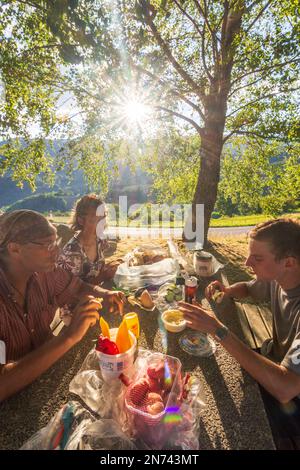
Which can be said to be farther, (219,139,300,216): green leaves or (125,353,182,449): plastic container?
(219,139,300,216): green leaves

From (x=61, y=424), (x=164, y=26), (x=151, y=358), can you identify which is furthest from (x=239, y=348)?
(x=164, y=26)

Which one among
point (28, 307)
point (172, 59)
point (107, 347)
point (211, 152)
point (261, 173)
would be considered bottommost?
point (107, 347)

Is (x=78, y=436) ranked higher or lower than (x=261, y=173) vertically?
lower

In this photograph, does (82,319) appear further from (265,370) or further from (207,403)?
(265,370)

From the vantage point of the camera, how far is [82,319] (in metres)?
2.03

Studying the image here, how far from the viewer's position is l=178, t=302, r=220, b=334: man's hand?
79.0 inches

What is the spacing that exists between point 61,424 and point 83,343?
94 centimetres

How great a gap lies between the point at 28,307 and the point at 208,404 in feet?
5.34

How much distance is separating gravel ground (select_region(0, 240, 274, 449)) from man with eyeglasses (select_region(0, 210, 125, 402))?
0.42 ft

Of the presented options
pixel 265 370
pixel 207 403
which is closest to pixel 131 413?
pixel 207 403

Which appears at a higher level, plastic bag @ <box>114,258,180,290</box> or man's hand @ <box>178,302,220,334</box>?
man's hand @ <box>178,302,220,334</box>

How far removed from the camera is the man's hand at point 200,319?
6.58ft

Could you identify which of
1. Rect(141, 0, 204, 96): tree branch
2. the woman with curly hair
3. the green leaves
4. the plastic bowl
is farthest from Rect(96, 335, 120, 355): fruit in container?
the green leaves

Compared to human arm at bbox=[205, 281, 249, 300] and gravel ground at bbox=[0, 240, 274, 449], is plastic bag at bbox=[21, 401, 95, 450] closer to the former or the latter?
gravel ground at bbox=[0, 240, 274, 449]
